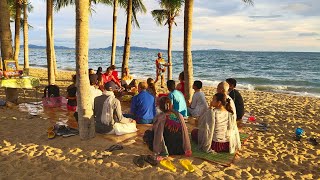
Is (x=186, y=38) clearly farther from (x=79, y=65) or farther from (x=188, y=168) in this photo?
(x=188, y=168)

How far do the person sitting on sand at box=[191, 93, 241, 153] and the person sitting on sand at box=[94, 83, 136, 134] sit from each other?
216 centimetres

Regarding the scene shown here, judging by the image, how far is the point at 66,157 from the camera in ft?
20.0

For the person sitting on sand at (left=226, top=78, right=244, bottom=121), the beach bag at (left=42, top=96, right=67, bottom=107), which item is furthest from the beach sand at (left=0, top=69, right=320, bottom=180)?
the beach bag at (left=42, top=96, right=67, bottom=107)

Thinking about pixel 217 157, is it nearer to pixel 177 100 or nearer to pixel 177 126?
pixel 177 126

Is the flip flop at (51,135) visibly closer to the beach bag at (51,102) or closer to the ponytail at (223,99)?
the beach bag at (51,102)

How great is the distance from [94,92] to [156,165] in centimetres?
365

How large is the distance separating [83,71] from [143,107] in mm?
2181

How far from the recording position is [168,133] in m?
5.97

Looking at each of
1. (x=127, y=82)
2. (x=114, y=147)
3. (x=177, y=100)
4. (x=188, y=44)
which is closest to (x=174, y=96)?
(x=177, y=100)

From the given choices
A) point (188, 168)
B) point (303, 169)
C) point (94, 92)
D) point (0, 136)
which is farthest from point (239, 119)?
point (0, 136)

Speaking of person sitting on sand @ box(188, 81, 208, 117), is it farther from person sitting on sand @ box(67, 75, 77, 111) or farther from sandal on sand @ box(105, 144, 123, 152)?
person sitting on sand @ box(67, 75, 77, 111)

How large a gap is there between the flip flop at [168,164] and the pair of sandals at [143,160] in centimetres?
15

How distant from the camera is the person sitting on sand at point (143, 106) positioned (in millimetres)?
7863

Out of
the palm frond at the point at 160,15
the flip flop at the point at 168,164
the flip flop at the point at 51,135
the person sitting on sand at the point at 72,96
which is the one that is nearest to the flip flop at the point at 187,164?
the flip flop at the point at 168,164
